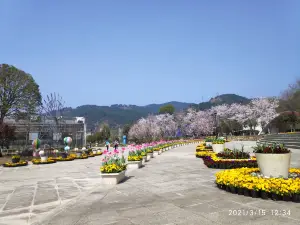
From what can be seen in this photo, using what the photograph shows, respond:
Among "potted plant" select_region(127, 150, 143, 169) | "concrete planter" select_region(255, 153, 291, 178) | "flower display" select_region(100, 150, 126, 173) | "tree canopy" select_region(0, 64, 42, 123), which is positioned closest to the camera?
"concrete planter" select_region(255, 153, 291, 178)

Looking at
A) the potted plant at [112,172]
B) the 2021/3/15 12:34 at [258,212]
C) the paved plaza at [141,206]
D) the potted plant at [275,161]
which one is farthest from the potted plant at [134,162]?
the 2021/3/15 12:34 at [258,212]

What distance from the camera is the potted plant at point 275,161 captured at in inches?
285

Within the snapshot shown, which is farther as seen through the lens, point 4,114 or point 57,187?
point 4,114

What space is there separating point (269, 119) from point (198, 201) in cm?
5999

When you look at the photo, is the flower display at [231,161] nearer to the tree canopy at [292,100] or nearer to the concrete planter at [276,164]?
the concrete planter at [276,164]

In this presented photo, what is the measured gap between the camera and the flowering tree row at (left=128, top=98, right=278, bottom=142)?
62.5m

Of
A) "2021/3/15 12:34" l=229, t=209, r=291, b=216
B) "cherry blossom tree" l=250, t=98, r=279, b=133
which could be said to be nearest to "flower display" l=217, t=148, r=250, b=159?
"2021/3/15 12:34" l=229, t=209, r=291, b=216

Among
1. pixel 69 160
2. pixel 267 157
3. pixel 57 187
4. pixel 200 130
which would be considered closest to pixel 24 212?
pixel 57 187

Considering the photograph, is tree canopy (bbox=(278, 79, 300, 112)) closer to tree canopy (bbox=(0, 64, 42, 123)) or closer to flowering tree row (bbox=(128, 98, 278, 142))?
flowering tree row (bbox=(128, 98, 278, 142))

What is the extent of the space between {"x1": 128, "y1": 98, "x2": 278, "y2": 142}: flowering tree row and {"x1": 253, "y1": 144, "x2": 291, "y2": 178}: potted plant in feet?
167

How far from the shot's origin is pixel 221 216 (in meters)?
5.27

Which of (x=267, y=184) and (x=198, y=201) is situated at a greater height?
(x=267, y=184)

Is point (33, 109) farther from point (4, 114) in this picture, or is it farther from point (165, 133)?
point (165, 133)

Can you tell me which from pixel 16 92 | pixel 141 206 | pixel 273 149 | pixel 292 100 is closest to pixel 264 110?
pixel 292 100
